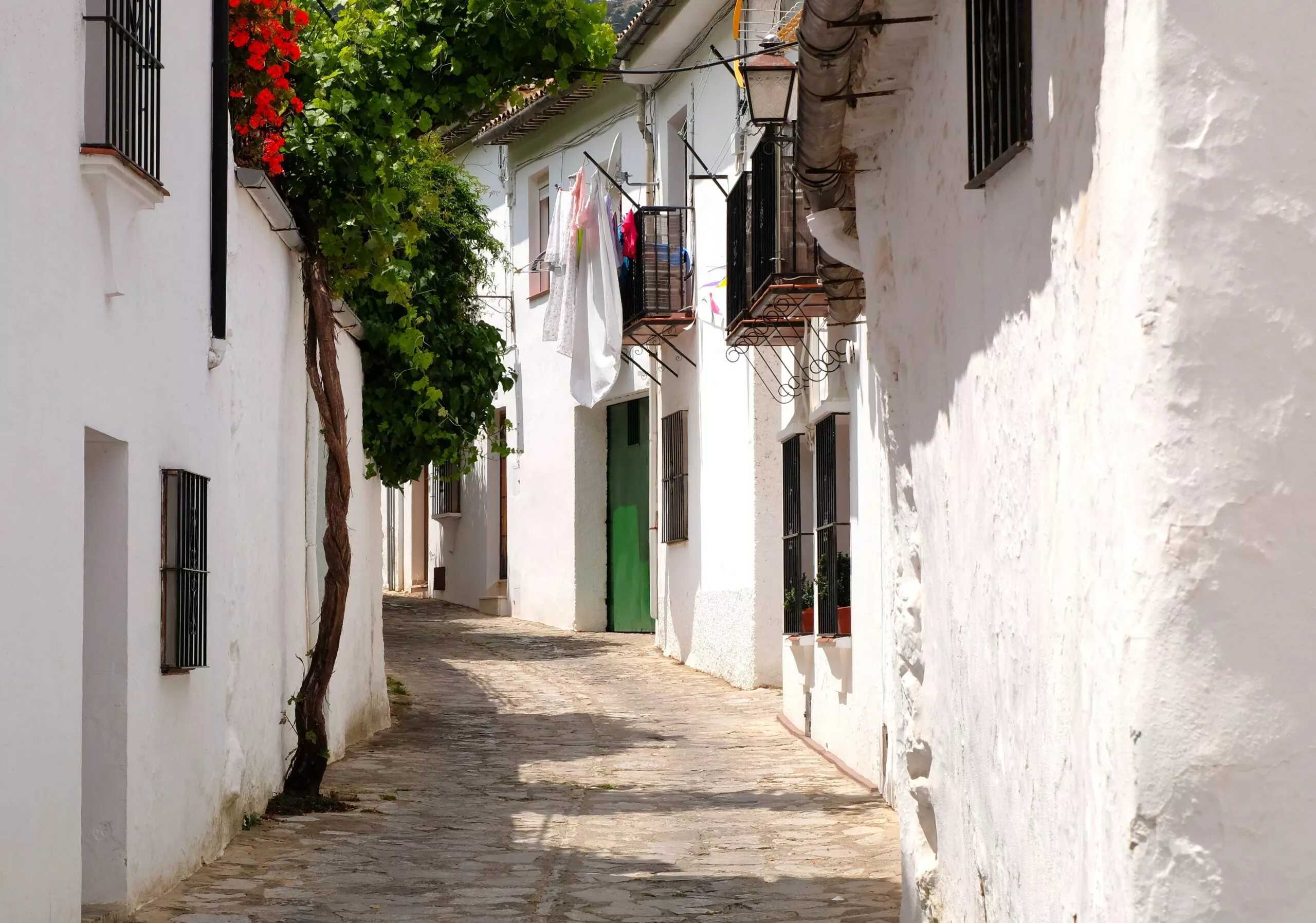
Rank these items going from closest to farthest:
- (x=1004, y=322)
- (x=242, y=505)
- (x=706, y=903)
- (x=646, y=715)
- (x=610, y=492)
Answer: (x=1004, y=322)
(x=706, y=903)
(x=242, y=505)
(x=646, y=715)
(x=610, y=492)

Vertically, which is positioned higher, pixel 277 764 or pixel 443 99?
pixel 443 99

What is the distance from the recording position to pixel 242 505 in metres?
8.68

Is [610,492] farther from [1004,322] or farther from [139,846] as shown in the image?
[1004,322]

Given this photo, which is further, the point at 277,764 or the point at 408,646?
the point at 408,646

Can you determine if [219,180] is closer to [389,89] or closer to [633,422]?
[389,89]

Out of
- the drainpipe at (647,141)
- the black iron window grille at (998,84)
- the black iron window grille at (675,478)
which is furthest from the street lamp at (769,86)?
the drainpipe at (647,141)

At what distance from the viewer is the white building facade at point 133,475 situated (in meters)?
5.30

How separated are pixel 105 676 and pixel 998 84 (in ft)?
13.9

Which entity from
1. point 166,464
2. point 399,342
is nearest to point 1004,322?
point 166,464

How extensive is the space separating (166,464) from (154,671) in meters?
0.92

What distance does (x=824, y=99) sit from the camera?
6078 mm

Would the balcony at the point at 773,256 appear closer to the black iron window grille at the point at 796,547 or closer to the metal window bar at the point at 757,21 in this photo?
the black iron window grille at the point at 796,547

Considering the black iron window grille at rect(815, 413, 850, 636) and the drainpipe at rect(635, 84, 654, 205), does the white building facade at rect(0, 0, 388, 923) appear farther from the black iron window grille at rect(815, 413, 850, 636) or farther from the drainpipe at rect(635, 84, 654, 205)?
the drainpipe at rect(635, 84, 654, 205)

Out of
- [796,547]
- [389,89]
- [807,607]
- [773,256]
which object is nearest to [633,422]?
[796,547]
